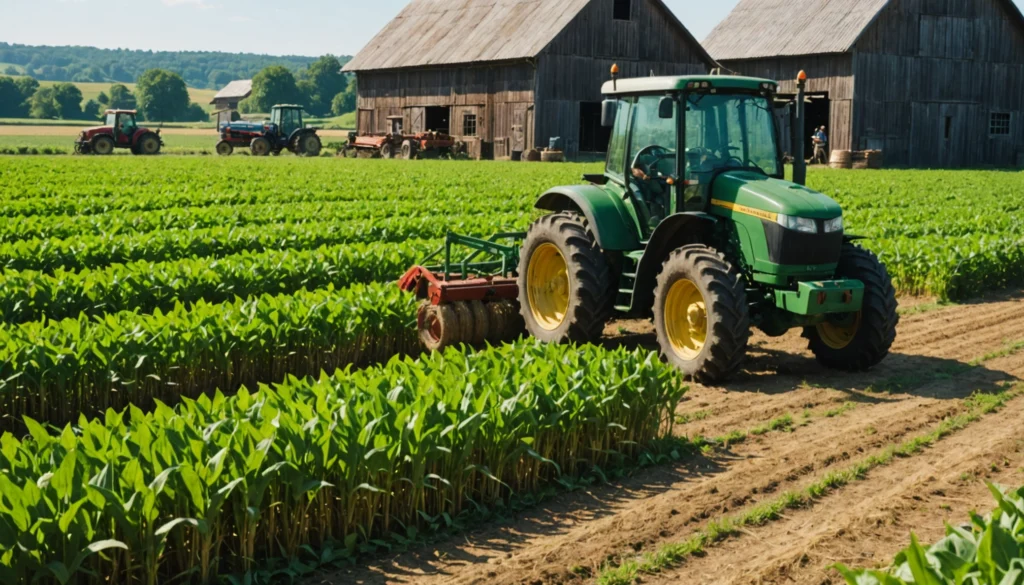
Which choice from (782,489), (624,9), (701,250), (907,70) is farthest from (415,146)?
(782,489)

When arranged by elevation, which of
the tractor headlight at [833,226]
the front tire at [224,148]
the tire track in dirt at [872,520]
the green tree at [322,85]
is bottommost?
the tire track in dirt at [872,520]

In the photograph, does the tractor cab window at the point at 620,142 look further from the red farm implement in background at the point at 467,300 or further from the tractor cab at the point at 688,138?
the red farm implement in background at the point at 467,300

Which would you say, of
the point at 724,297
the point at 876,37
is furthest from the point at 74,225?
the point at 876,37

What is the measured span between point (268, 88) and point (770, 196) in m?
124

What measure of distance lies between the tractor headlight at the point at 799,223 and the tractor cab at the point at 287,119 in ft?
124

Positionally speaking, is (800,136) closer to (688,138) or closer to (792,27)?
(688,138)

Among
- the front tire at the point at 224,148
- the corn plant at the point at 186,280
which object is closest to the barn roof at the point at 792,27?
the front tire at the point at 224,148

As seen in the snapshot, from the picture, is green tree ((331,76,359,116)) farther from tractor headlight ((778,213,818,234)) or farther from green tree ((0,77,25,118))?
tractor headlight ((778,213,818,234))

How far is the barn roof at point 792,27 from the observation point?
36.1m

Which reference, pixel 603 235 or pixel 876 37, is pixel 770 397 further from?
pixel 876 37

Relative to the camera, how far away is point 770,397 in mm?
7977

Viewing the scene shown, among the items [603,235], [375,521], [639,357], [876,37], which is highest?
[876,37]

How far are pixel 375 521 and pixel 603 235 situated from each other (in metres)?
3.97

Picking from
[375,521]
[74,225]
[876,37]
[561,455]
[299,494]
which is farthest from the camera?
[876,37]
